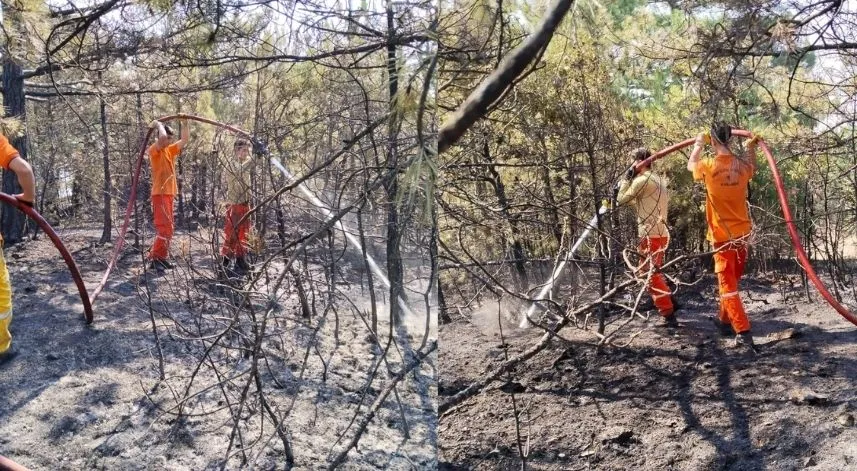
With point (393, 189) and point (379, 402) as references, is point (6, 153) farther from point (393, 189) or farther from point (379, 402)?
point (379, 402)

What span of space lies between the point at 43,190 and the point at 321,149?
0.49 meters

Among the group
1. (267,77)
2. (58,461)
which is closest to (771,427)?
(267,77)

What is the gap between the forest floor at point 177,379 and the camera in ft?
4.06

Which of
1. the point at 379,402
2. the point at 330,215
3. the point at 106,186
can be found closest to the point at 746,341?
the point at 379,402

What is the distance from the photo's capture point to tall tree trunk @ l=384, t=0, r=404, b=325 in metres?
1.31

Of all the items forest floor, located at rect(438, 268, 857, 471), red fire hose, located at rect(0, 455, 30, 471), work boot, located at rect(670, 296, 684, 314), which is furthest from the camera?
work boot, located at rect(670, 296, 684, 314)

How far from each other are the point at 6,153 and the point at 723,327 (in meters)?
1.82

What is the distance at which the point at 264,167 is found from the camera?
1360 mm

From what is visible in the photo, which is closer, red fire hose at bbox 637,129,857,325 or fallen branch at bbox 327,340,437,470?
fallen branch at bbox 327,340,437,470

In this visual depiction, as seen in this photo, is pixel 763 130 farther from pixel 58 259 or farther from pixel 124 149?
pixel 58 259

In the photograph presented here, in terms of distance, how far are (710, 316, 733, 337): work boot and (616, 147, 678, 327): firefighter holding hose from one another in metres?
0.22

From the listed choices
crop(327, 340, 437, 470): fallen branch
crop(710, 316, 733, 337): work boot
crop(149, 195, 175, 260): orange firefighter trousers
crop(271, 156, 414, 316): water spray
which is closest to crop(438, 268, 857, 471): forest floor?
crop(710, 316, 733, 337): work boot

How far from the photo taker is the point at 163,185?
1354 mm

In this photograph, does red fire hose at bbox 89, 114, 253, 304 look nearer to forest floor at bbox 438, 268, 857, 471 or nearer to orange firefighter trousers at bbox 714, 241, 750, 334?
forest floor at bbox 438, 268, 857, 471
